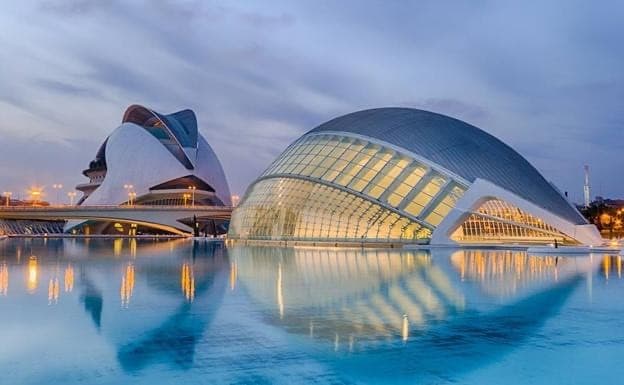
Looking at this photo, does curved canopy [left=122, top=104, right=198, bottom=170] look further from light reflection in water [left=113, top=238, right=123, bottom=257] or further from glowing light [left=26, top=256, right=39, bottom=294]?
glowing light [left=26, top=256, right=39, bottom=294]

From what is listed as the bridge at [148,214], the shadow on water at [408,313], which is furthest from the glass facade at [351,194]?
the bridge at [148,214]

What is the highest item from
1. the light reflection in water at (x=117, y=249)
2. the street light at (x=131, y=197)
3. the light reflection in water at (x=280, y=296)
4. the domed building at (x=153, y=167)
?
the domed building at (x=153, y=167)

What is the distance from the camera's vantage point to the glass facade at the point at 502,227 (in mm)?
37031

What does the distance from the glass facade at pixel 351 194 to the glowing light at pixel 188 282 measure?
18.4 m

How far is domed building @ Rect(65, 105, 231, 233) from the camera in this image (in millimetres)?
89438

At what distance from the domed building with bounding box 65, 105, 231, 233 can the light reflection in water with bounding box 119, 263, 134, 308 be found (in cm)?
7112

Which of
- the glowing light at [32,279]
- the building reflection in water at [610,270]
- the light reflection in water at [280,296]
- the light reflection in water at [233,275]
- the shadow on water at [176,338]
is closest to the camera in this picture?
the shadow on water at [176,338]

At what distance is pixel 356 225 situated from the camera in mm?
38125

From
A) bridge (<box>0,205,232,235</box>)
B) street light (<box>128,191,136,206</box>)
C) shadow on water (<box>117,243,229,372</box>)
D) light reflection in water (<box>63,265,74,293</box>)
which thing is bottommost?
shadow on water (<box>117,243,229,372</box>)

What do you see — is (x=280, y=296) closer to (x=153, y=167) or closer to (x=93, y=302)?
(x=93, y=302)

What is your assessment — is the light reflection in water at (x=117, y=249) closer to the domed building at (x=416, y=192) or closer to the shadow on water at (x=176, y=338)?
the domed building at (x=416, y=192)

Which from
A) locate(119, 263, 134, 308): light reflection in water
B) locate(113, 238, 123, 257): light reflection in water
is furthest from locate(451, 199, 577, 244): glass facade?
locate(119, 263, 134, 308): light reflection in water

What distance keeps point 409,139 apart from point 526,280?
24095 millimetres

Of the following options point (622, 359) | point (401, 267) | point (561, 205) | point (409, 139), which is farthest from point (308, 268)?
point (561, 205)
